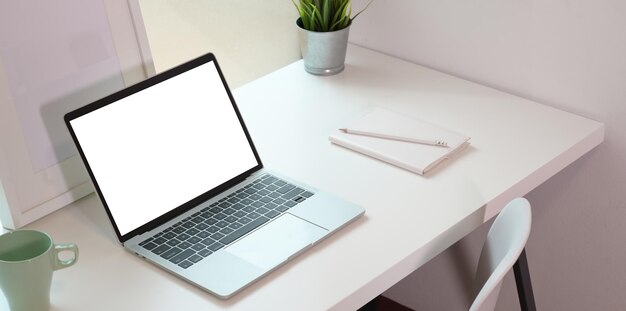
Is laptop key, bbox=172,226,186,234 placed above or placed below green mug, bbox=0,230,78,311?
below

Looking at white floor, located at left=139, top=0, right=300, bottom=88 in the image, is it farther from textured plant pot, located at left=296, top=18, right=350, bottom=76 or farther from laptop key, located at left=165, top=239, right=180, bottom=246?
laptop key, located at left=165, top=239, right=180, bottom=246

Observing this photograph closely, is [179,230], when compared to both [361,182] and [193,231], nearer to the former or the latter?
[193,231]

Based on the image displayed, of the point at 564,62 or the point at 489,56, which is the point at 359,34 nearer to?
the point at 489,56

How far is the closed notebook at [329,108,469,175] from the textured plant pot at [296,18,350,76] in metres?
0.21

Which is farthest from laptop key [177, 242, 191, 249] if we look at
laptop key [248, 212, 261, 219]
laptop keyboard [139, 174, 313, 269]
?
laptop key [248, 212, 261, 219]

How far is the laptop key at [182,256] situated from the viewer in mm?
1308

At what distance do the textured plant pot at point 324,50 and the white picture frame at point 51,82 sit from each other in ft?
1.30

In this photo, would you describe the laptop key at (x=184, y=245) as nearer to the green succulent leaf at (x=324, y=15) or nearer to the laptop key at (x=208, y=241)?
the laptop key at (x=208, y=241)

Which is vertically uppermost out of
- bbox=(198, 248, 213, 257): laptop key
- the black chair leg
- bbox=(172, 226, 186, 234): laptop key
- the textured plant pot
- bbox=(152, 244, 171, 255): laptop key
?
the textured plant pot

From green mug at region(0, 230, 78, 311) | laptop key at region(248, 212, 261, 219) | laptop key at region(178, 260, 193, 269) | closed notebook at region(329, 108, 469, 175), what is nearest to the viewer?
green mug at region(0, 230, 78, 311)

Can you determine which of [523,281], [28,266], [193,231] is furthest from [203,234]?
[523,281]

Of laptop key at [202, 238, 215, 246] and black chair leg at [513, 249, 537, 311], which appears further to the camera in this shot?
black chair leg at [513, 249, 537, 311]

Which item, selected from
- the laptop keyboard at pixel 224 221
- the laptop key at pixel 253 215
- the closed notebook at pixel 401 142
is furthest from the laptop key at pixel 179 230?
the closed notebook at pixel 401 142

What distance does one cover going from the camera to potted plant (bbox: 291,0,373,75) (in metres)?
1.79
